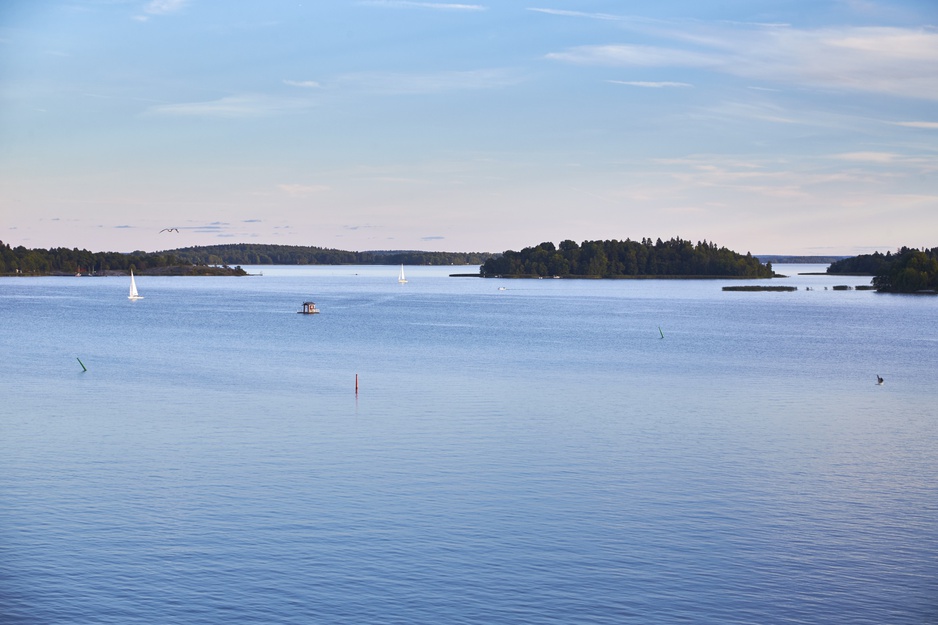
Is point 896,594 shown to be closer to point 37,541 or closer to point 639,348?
point 37,541

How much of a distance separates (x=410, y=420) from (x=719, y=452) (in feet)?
52.3

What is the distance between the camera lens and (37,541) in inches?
1132

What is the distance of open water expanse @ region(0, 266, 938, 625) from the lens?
80.0 ft

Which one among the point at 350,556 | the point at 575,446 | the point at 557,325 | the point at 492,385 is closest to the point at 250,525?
the point at 350,556

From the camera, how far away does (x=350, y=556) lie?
27188mm

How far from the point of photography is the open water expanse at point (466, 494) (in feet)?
80.0

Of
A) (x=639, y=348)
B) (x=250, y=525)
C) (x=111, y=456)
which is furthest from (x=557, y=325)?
(x=250, y=525)

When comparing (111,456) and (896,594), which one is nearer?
(896,594)

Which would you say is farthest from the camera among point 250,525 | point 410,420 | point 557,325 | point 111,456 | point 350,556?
point 557,325

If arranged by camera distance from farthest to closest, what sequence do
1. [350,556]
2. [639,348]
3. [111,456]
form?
[639,348]
[111,456]
[350,556]

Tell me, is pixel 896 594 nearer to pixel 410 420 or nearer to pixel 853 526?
pixel 853 526

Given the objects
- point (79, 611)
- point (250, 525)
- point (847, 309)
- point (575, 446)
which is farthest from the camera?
point (847, 309)

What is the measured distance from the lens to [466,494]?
3416 centimetres

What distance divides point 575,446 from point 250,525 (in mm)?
17215
